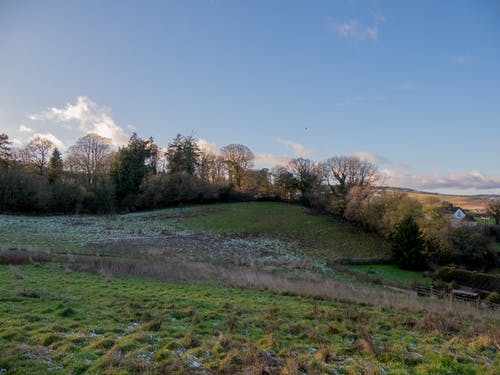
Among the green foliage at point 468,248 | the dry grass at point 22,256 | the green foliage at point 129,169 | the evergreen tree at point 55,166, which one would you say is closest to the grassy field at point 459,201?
the green foliage at point 468,248

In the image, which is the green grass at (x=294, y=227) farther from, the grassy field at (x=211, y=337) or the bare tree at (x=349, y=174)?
the grassy field at (x=211, y=337)

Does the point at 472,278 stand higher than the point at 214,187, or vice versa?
the point at 214,187

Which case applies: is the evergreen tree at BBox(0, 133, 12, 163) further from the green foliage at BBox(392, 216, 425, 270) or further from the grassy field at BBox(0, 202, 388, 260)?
the green foliage at BBox(392, 216, 425, 270)

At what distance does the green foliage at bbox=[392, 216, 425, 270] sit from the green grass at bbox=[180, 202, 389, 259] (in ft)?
11.0

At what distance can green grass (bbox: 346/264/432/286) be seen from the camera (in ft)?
97.5

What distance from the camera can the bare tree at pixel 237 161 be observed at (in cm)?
6962

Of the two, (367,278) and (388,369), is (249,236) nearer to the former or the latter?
(367,278)

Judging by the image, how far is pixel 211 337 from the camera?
291 inches

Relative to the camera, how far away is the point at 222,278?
1744 centimetres

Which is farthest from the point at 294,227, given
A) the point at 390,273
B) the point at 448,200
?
the point at 448,200

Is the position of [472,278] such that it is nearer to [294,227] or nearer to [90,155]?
[294,227]

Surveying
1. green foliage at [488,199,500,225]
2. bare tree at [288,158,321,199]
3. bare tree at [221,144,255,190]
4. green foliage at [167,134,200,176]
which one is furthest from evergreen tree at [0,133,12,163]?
green foliage at [488,199,500,225]

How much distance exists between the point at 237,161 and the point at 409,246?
142 feet

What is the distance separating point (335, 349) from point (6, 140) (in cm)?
6274
